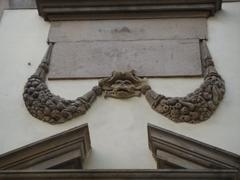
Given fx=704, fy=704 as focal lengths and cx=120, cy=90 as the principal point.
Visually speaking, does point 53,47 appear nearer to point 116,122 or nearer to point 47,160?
point 116,122

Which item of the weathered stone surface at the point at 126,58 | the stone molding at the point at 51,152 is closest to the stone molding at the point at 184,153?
the stone molding at the point at 51,152

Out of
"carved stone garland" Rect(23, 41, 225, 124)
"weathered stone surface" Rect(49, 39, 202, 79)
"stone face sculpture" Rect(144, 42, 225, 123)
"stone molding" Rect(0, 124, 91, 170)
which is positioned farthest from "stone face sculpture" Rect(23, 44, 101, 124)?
"stone face sculpture" Rect(144, 42, 225, 123)

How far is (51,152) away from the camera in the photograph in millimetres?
6438

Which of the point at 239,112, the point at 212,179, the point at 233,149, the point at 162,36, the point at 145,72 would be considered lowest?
the point at 212,179

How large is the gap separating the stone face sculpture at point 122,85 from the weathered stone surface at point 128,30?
2.54 feet

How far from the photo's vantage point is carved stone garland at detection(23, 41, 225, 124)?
23.0 feet

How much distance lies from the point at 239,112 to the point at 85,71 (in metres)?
1.71

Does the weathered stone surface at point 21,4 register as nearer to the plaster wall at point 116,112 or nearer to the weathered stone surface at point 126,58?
the plaster wall at point 116,112

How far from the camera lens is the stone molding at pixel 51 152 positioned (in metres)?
6.34

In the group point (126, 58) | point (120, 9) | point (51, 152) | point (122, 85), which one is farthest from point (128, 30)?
point (51, 152)

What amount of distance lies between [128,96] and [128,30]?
112cm

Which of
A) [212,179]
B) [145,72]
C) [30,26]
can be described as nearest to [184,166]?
[212,179]

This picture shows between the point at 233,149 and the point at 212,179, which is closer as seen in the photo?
the point at 212,179

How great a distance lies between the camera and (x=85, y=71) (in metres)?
7.61
